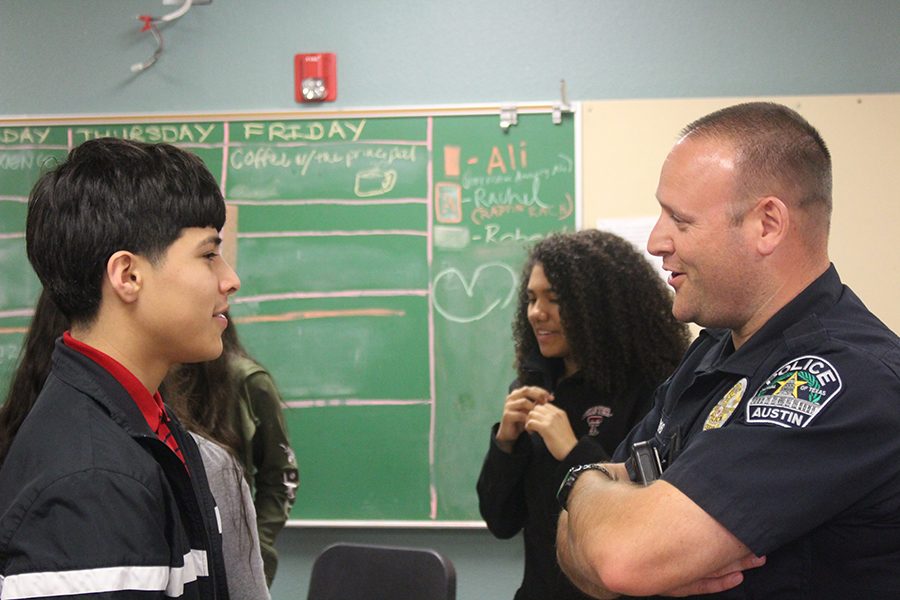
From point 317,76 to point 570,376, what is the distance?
1.83 m

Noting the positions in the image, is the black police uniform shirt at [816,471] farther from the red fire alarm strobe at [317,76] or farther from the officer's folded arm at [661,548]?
the red fire alarm strobe at [317,76]

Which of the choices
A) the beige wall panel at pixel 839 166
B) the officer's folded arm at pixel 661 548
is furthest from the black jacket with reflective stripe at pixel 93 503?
the beige wall panel at pixel 839 166

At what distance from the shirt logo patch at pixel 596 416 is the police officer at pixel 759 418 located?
72cm

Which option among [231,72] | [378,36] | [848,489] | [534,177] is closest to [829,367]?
[848,489]

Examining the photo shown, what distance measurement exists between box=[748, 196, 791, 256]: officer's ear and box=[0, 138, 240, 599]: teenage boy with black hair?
0.79 m

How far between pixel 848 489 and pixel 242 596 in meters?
1.00

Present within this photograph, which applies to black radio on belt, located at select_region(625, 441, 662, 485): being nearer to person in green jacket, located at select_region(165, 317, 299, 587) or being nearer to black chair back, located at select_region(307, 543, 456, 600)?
black chair back, located at select_region(307, 543, 456, 600)

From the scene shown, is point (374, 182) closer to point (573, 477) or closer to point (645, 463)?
point (573, 477)

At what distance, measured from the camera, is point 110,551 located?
3.43ft

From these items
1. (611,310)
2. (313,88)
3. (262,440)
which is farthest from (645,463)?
(313,88)

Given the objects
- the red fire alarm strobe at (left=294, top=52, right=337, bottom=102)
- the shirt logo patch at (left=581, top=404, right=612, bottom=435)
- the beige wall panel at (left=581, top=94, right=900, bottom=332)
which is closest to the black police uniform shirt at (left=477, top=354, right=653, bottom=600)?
the shirt logo patch at (left=581, top=404, right=612, bottom=435)

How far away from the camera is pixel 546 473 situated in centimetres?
233

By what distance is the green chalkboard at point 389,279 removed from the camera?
3.60 metres

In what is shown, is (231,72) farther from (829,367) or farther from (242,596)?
(829,367)
